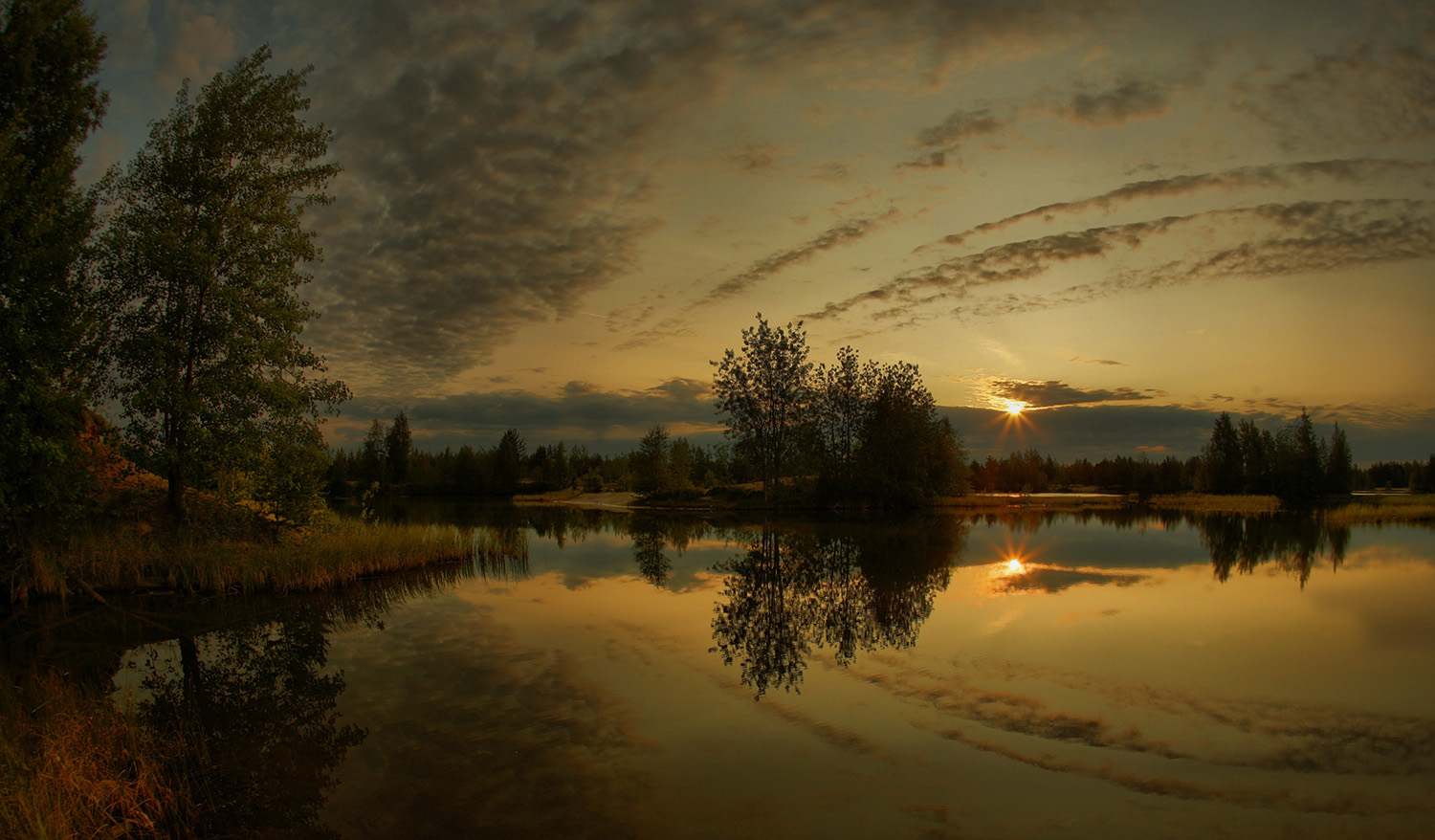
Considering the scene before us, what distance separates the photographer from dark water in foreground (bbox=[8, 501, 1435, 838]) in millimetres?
5605

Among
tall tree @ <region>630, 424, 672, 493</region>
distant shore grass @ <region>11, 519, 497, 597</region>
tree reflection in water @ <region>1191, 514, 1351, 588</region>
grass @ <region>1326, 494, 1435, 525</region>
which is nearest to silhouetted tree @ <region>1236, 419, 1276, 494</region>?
grass @ <region>1326, 494, 1435, 525</region>

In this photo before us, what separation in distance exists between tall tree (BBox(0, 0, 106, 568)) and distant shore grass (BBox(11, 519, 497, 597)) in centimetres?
117

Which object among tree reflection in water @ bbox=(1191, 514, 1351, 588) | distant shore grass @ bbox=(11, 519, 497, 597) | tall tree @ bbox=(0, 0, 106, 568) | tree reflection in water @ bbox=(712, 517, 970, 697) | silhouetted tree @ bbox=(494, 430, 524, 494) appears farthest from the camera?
silhouetted tree @ bbox=(494, 430, 524, 494)

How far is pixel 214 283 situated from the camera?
15812 millimetres

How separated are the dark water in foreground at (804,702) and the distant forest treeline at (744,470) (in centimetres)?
3444

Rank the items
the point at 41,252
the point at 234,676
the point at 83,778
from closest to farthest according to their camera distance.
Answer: the point at 83,778
the point at 234,676
the point at 41,252

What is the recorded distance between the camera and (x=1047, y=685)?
28.9ft

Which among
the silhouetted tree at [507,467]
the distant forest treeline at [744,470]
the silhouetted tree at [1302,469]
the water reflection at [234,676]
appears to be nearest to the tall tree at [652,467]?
the distant forest treeline at [744,470]

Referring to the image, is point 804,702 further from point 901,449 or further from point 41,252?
point 901,449

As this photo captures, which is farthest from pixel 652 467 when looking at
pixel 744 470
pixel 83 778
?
pixel 83 778

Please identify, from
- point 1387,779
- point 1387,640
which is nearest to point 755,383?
point 1387,640

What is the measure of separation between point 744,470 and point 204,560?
5835 cm

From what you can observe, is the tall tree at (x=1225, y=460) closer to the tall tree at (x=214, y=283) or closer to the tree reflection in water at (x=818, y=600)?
the tree reflection in water at (x=818, y=600)

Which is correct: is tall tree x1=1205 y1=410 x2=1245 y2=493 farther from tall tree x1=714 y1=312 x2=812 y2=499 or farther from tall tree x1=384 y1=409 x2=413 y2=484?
tall tree x1=384 y1=409 x2=413 y2=484
